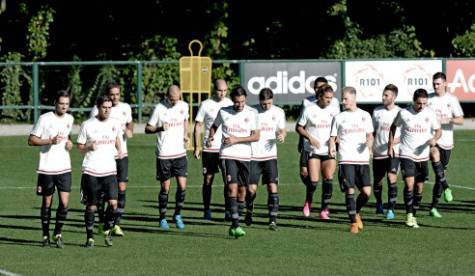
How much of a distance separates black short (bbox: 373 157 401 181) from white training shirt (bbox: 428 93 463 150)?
1293mm

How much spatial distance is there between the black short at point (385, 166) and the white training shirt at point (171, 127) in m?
3.45

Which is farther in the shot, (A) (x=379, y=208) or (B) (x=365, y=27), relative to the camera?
(B) (x=365, y=27)

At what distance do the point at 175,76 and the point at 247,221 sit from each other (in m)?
24.9

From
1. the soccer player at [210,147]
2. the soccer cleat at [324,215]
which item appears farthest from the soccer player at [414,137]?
the soccer player at [210,147]

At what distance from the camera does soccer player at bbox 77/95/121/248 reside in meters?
18.4

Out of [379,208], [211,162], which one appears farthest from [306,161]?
[211,162]

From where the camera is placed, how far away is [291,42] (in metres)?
48.5

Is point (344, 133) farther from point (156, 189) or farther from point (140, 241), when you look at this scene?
point (156, 189)

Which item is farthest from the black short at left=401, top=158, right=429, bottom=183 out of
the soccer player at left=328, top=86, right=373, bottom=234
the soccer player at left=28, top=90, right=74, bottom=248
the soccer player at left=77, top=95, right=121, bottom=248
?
the soccer player at left=28, top=90, right=74, bottom=248

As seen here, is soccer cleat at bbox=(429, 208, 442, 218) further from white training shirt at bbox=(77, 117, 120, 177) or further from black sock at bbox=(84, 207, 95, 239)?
black sock at bbox=(84, 207, 95, 239)

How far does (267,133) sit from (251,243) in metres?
2.58

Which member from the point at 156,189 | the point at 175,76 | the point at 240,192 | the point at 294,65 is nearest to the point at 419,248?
the point at 240,192

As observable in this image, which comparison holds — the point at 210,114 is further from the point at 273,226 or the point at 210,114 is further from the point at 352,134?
the point at 352,134

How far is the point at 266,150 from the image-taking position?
21.1 m
